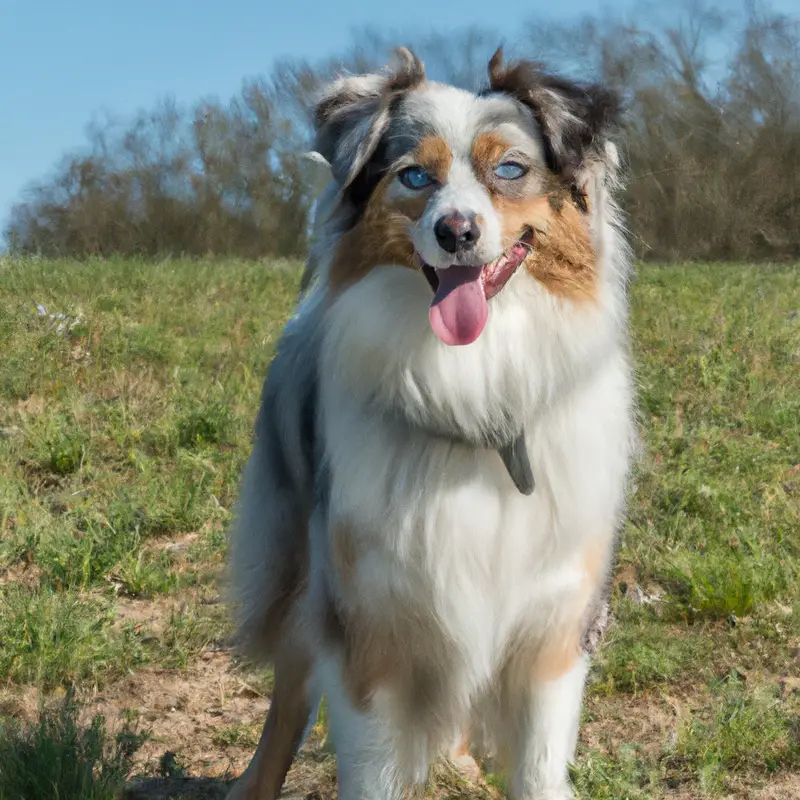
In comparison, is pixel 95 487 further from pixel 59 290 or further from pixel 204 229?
pixel 204 229

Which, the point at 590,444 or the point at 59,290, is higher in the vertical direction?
the point at 590,444

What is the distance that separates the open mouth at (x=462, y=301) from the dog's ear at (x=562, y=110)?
13.7 inches

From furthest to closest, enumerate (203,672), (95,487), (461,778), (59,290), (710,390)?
(59,290)
(710,390)
(95,487)
(203,672)
(461,778)

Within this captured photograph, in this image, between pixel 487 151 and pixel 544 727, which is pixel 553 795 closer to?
pixel 544 727

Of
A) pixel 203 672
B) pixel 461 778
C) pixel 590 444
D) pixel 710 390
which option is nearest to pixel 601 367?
pixel 590 444

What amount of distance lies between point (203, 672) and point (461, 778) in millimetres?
1325

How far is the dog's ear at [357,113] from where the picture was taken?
2896 mm

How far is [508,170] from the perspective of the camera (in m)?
2.83

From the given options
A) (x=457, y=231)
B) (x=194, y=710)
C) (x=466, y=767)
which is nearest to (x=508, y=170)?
(x=457, y=231)

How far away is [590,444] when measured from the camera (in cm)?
289

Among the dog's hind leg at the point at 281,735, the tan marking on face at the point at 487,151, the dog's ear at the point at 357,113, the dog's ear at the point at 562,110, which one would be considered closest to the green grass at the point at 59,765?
the dog's hind leg at the point at 281,735

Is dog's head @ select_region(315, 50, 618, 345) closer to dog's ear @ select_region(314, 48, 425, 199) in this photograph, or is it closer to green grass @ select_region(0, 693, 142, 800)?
dog's ear @ select_region(314, 48, 425, 199)

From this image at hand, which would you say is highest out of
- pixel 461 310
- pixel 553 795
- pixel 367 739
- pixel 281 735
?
pixel 461 310

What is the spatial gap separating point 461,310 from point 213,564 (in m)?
2.86
